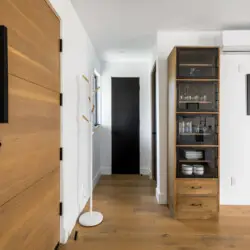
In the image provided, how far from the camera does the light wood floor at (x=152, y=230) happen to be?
2.41 m

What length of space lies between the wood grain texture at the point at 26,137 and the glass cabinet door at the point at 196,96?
166 centimetres

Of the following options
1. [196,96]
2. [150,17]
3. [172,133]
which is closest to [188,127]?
[172,133]

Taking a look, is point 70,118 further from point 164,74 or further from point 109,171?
point 109,171

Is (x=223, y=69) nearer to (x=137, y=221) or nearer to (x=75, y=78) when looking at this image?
(x=75, y=78)

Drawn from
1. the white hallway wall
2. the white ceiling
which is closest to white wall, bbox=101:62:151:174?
the white ceiling

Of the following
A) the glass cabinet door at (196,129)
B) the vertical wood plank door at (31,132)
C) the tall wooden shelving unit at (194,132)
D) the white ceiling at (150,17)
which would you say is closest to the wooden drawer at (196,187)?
the tall wooden shelving unit at (194,132)

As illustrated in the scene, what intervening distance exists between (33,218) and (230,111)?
2.86 metres

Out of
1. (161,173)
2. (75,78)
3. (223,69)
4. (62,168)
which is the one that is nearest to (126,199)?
(161,173)

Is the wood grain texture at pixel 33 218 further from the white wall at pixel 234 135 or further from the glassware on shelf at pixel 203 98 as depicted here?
the white wall at pixel 234 135

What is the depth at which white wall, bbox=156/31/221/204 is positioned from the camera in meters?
3.46

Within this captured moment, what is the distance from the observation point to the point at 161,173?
139 inches

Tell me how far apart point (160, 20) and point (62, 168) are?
2141 mm

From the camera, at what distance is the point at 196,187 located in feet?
9.95

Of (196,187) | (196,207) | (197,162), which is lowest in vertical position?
(196,207)
